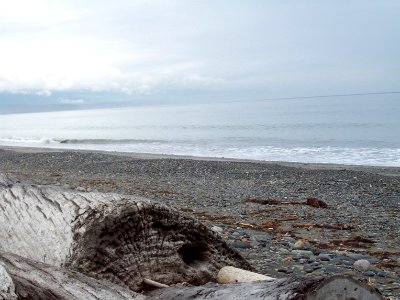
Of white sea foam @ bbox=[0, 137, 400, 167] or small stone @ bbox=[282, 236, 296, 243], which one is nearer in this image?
small stone @ bbox=[282, 236, 296, 243]

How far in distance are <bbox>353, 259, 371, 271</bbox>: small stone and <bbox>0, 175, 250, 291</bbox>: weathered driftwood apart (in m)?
2.09

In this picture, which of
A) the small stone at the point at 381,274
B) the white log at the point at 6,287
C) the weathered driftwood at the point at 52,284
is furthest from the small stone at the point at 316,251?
the white log at the point at 6,287

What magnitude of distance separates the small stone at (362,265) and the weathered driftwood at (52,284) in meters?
3.41

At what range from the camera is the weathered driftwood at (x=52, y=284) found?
258 cm

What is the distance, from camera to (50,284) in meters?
2.67

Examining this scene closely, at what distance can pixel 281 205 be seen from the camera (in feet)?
32.7

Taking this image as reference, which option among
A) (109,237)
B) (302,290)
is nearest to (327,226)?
(109,237)

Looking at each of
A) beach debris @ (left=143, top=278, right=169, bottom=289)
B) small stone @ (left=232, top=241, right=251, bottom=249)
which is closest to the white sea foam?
small stone @ (left=232, top=241, right=251, bottom=249)

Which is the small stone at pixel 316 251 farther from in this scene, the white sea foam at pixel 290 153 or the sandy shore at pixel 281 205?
the white sea foam at pixel 290 153

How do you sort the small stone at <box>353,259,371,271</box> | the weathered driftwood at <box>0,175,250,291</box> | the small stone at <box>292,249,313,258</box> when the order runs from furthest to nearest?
the small stone at <box>292,249,313,258</box> → the small stone at <box>353,259,371,271</box> → the weathered driftwood at <box>0,175,250,291</box>

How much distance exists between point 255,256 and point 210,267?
2043 millimetres

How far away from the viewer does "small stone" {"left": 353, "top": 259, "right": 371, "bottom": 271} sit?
5.52 metres

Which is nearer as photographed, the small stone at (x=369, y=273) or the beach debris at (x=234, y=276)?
the beach debris at (x=234, y=276)

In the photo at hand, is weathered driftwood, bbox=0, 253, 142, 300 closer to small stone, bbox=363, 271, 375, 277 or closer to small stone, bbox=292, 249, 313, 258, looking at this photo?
small stone, bbox=363, 271, 375, 277
